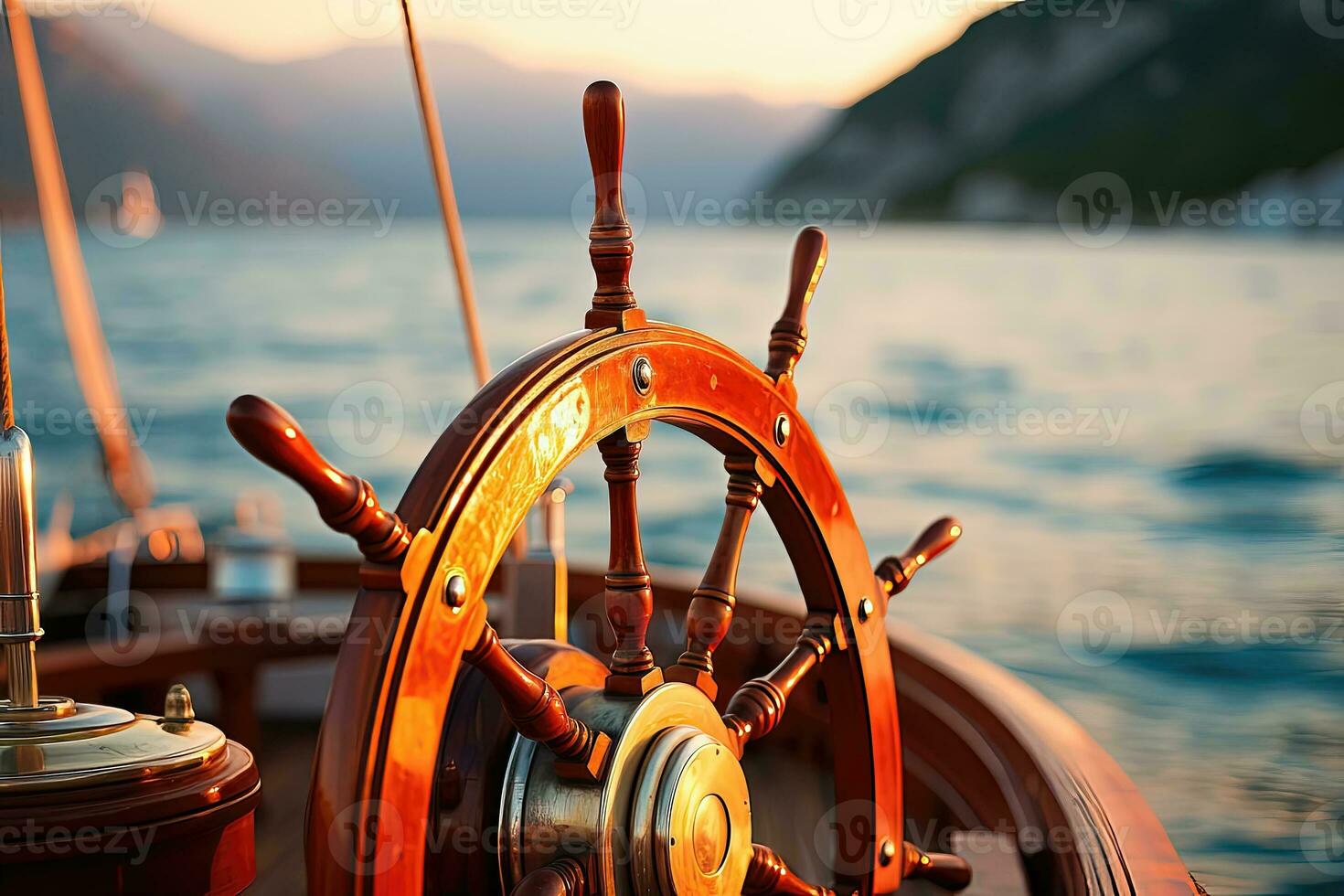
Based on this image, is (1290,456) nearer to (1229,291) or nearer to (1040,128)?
(1229,291)

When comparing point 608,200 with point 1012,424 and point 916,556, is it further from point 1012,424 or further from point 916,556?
point 1012,424

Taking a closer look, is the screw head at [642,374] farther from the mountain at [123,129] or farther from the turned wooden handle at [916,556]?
the mountain at [123,129]

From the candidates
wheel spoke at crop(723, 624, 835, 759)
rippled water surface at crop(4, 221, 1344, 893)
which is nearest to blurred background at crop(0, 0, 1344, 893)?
rippled water surface at crop(4, 221, 1344, 893)

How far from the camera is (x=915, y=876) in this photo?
1201mm

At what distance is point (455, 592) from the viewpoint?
0.68 m

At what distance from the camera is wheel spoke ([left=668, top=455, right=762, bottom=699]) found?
958 mm

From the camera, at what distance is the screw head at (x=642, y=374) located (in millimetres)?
816

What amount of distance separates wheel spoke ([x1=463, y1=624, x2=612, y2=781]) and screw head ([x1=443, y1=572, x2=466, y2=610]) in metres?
0.02

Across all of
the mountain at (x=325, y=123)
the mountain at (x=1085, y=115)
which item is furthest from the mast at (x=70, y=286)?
the mountain at (x=1085, y=115)

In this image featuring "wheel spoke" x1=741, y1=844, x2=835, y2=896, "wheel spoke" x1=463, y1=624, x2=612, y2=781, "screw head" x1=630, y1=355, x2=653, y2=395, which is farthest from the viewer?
"wheel spoke" x1=741, y1=844, x2=835, y2=896

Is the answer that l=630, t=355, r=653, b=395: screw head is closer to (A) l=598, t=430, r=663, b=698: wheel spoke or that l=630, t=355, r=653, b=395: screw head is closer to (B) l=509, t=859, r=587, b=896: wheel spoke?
(A) l=598, t=430, r=663, b=698: wheel spoke

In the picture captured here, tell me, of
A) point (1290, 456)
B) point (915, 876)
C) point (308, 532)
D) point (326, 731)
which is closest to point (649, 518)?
point (308, 532)

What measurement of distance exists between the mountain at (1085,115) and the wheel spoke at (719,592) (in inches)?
347

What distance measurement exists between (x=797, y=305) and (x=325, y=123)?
12.3m
